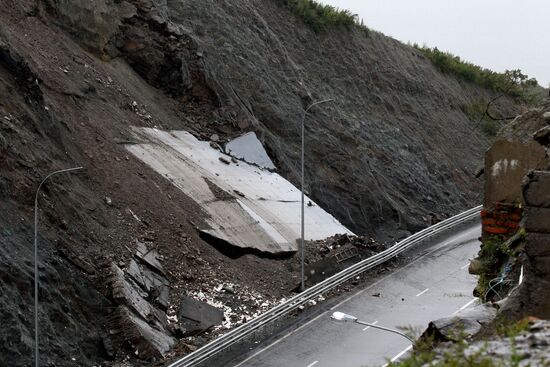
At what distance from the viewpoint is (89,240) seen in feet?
97.6

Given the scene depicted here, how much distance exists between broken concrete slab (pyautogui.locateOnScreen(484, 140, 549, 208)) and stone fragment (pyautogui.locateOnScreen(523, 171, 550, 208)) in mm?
2919

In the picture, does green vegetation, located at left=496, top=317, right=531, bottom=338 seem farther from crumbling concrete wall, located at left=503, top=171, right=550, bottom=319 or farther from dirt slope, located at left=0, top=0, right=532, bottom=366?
dirt slope, located at left=0, top=0, right=532, bottom=366

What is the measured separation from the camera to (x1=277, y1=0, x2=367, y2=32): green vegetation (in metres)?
59.0

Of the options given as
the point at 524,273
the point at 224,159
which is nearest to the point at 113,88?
the point at 224,159

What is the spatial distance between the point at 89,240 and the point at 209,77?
1779 cm

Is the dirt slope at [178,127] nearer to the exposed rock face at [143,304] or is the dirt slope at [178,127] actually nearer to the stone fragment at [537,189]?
the exposed rock face at [143,304]

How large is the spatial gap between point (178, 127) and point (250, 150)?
3427 millimetres

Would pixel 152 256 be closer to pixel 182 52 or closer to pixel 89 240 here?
pixel 89 240

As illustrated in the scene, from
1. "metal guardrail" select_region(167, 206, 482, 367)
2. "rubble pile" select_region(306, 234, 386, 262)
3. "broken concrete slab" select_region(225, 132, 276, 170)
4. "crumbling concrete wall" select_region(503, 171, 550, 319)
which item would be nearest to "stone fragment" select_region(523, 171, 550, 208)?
"crumbling concrete wall" select_region(503, 171, 550, 319)

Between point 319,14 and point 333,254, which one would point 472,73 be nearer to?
point 319,14

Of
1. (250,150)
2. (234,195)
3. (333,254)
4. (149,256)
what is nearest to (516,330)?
(149,256)

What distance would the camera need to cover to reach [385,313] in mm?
30906

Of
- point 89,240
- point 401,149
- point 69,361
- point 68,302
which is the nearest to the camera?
point 69,361

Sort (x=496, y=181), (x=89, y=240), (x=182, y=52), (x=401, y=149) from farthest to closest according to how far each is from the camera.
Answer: (x=401, y=149), (x=182, y=52), (x=89, y=240), (x=496, y=181)
